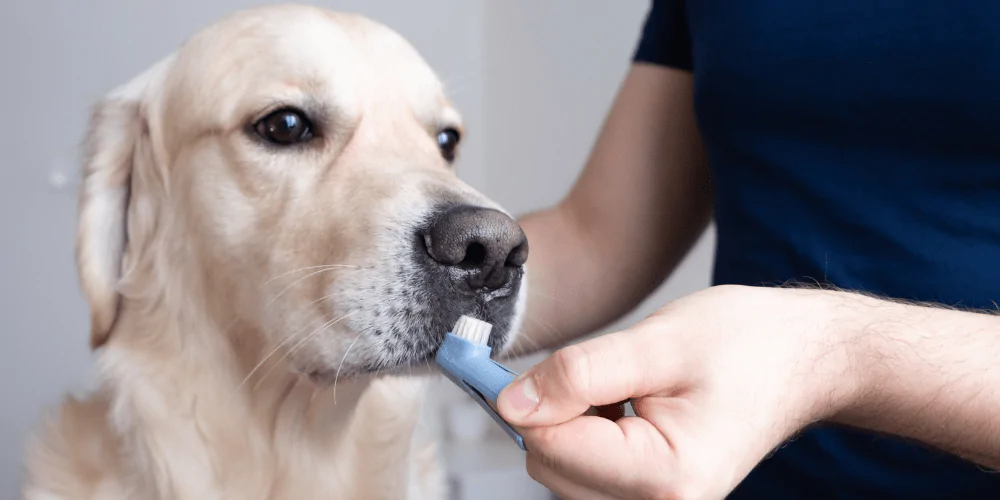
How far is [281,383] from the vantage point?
37.6 inches

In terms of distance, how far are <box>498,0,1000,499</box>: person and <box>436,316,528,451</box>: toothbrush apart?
30 millimetres

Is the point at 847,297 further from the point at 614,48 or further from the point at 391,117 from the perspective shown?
the point at 614,48

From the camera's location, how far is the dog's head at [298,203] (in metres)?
0.78

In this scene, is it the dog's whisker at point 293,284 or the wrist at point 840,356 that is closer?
the wrist at point 840,356

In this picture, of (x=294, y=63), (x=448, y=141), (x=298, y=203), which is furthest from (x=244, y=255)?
(x=448, y=141)

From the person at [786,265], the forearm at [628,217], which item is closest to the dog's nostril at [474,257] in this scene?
the person at [786,265]

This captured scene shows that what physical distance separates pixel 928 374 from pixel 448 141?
0.70 metres

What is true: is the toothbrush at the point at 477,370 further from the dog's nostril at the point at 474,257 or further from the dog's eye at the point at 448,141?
the dog's eye at the point at 448,141

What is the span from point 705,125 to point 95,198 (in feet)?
2.54

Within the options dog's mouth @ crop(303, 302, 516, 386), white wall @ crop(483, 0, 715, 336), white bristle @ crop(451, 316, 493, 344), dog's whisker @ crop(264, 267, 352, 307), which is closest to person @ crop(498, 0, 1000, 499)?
white bristle @ crop(451, 316, 493, 344)

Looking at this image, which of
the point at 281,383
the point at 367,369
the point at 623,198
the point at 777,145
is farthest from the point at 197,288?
the point at 777,145

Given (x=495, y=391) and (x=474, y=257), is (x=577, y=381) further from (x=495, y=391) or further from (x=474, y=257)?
(x=474, y=257)

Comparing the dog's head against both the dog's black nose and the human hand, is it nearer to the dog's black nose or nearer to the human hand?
the dog's black nose

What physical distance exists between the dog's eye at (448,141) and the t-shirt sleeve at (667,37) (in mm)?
303
